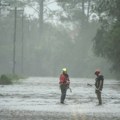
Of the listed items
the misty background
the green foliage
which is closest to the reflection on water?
the green foliage

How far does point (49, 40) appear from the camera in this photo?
15938 centimetres

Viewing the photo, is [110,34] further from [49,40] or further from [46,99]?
[49,40]

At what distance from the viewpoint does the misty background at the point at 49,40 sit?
460ft

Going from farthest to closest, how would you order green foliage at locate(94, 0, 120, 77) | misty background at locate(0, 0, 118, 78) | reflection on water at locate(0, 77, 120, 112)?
misty background at locate(0, 0, 118, 78) → green foliage at locate(94, 0, 120, 77) → reflection on water at locate(0, 77, 120, 112)

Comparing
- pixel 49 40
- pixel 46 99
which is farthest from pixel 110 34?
pixel 49 40

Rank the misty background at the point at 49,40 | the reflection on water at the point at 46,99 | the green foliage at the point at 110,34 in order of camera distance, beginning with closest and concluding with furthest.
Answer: the reflection on water at the point at 46,99, the green foliage at the point at 110,34, the misty background at the point at 49,40

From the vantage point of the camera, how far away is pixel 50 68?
150 meters

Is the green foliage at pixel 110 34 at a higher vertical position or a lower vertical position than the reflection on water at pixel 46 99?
higher

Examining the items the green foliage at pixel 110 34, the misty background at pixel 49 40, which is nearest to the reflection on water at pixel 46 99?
the green foliage at pixel 110 34

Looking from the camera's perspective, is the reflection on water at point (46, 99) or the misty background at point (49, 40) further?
the misty background at point (49, 40)

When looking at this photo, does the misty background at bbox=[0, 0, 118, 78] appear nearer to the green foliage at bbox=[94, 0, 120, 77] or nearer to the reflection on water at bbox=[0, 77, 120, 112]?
the green foliage at bbox=[94, 0, 120, 77]

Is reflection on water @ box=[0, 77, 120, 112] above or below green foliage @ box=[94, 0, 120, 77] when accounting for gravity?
below

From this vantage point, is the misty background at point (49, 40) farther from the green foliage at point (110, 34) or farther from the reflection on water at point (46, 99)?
the reflection on water at point (46, 99)

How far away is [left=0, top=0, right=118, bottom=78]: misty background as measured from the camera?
460 feet
